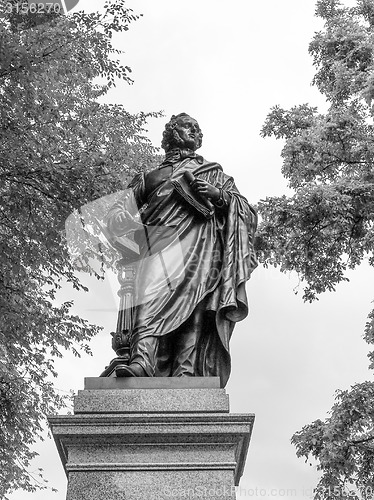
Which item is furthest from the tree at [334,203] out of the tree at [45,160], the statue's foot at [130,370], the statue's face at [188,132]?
the statue's foot at [130,370]

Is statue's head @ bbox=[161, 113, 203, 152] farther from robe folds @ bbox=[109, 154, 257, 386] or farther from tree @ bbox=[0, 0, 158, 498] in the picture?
Result: tree @ bbox=[0, 0, 158, 498]

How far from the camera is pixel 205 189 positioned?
5.93 m

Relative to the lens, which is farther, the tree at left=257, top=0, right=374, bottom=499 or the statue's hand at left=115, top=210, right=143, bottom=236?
the tree at left=257, top=0, right=374, bottom=499

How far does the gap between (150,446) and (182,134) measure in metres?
2.86

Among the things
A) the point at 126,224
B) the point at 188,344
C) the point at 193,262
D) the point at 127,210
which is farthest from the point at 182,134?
the point at 188,344

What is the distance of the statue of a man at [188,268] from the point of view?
5477mm

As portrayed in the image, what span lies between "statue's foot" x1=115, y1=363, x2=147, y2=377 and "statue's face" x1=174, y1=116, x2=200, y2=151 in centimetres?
219

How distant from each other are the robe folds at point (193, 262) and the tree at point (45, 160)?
14.9ft

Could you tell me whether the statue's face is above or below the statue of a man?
above

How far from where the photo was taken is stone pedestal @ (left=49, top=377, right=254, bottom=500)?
4.61 meters

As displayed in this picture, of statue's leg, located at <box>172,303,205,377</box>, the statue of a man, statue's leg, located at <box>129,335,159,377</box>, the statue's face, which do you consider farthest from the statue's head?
statue's leg, located at <box>129,335,159,377</box>

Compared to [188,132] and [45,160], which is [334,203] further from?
[188,132]

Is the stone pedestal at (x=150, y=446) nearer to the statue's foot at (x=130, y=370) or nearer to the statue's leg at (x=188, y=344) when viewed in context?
the statue's foot at (x=130, y=370)

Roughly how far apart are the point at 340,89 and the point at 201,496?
1335 centimetres
